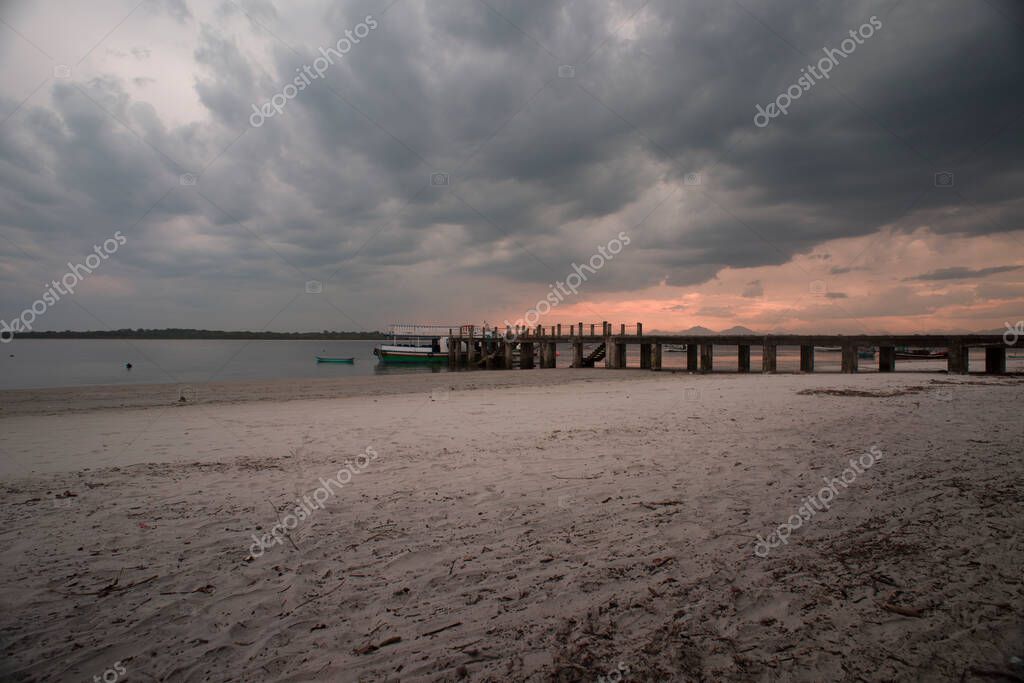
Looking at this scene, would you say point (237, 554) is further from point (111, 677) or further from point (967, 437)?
point (967, 437)

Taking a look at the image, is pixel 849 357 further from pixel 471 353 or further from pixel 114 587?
pixel 471 353

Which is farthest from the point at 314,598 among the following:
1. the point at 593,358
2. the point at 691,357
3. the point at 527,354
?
the point at 527,354

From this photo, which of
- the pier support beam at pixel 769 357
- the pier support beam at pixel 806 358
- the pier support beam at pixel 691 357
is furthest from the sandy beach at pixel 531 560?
the pier support beam at pixel 691 357

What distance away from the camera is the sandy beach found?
3006 mm

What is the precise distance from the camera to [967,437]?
731cm

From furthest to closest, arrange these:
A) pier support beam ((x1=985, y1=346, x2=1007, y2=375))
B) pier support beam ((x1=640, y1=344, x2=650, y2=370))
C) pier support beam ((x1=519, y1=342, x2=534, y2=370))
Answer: pier support beam ((x1=519, y1=342, x2=534, y2=370)), pier support beam ((x1=640, y1=344, x2=650, y2=370)), pier support beam ((x1=985, y1=346, x2=1007, y2=375))

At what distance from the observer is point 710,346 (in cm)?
3152

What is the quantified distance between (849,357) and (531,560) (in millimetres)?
27809

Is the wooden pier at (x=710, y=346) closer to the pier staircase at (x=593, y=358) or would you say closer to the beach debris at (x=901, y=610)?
the pier staircase at (x=593, y=358)

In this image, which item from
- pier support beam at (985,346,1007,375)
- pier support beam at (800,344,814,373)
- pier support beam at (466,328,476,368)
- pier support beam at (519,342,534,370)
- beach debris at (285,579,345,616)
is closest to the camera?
beach debris at (285,579,345,616)

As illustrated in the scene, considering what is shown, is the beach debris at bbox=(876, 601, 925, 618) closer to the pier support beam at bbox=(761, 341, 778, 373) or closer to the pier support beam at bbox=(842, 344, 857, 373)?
the pier support beam at bbox=(842, 344, 857, 373)

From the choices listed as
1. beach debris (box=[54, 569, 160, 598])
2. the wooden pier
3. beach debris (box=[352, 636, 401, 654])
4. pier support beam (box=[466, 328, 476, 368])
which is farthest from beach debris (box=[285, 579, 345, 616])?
pier support beam (box=[466, 328, 476, 368])

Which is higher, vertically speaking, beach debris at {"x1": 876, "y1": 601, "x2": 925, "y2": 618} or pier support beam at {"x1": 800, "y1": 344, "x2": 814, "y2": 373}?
pier support beam at {"x1": 800, "y1": 344, "x2": 814, "y2": 373}

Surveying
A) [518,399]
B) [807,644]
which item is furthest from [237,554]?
[518,399]
